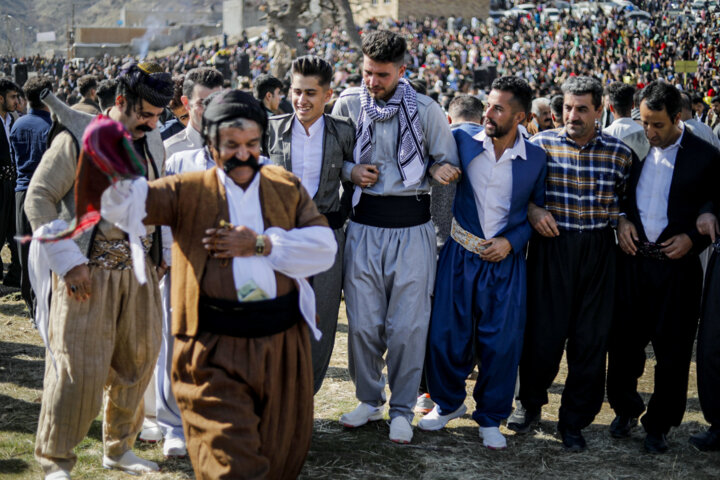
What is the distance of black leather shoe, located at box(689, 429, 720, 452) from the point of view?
170 inches

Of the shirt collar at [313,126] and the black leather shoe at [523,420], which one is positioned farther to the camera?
the black leather shoe at [523,420]

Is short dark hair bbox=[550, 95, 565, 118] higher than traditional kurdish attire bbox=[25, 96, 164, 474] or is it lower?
higher

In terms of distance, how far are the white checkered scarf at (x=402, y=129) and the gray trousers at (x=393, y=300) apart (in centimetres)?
37

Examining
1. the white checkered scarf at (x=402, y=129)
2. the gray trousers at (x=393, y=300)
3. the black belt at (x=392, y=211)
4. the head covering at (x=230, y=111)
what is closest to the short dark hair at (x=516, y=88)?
the white checkered scarf at (x=402, y=129)

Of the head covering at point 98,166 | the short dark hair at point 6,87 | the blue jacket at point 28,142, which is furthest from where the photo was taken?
the short dark hair at point 6,87

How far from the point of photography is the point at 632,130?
19.5 ft

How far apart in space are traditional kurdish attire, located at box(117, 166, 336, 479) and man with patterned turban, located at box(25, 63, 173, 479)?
0.47 metres

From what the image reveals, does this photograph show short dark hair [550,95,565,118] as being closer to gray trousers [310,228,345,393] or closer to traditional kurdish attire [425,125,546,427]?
traditional kurdish attire [425,125,546,427]

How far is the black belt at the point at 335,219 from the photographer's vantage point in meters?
4.43

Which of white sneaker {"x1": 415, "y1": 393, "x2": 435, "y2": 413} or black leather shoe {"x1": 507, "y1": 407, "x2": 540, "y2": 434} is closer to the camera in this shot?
black leather shoe {"x1": 507, "y1": 407, "x2": 540, "y2": 434}

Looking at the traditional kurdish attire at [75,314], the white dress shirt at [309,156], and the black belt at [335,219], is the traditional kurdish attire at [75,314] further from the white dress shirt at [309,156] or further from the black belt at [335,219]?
the black belt at [335,219]

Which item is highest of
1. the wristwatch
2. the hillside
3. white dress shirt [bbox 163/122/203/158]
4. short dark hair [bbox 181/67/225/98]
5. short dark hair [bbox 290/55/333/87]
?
the hillside

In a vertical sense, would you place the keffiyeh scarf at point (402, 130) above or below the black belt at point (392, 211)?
above

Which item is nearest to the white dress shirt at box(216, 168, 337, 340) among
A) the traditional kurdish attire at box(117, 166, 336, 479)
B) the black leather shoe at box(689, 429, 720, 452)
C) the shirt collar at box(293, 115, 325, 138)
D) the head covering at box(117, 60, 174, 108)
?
the traditional kurdish attire at box(117, 166, 336, 479)
